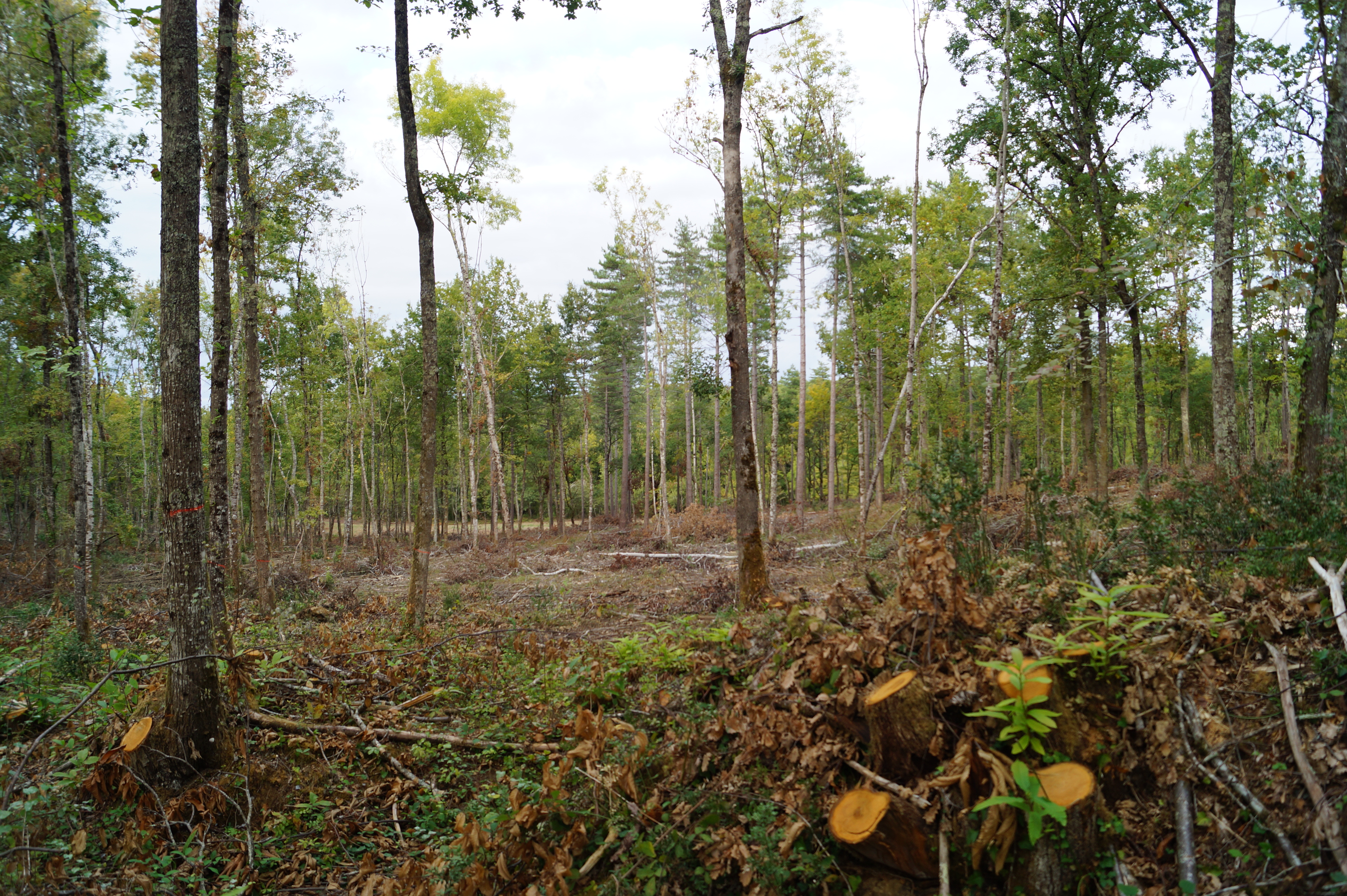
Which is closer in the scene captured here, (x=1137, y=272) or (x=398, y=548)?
(x=1137, y=272)

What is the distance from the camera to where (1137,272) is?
13.5 meters

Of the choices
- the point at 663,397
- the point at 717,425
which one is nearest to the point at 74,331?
the point at 663,397

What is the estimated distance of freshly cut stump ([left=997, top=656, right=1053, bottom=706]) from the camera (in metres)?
3.06

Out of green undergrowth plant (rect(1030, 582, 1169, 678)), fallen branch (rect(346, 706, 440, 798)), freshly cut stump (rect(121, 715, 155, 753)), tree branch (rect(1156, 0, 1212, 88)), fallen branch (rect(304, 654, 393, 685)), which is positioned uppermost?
tree branch (rect(1156, 0, 1212, 88))

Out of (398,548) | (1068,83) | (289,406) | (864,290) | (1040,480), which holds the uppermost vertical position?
(1068,83)

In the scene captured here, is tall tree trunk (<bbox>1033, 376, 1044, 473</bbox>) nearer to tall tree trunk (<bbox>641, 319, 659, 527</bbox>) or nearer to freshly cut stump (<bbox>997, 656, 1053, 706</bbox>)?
tall tree trunk (<bbox>641, 319, 659, 527</bbox>)

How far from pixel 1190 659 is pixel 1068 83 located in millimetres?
15771

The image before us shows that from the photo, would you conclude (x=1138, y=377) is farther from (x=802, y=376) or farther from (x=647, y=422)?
(x=647, y=422)

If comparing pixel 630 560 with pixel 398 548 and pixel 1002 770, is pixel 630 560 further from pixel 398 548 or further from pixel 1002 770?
pixel 1002 770

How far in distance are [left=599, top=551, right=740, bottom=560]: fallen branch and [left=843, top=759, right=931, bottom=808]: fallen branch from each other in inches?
456

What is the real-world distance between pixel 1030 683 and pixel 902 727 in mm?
680

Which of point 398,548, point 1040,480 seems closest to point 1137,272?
point 1040,480

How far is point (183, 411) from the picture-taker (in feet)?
15.7

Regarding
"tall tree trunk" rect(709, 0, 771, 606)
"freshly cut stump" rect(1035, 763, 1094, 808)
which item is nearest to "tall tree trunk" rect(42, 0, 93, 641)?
"tall tree trunk" rect(709, 0, 771, 606)
